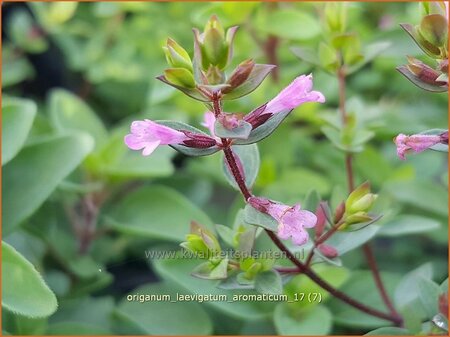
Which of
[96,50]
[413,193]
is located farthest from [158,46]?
[413,193]

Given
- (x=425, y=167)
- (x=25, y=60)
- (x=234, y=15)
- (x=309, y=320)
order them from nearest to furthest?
1. (x=309, y=320)
2. (x=234, y=15)
3. (x=425, y=167)
4. (x=25, y=60)

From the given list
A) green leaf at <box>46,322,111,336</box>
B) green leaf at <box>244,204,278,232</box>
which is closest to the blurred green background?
green leaf at <box>46,322,111,336</box>

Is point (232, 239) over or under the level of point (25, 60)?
over

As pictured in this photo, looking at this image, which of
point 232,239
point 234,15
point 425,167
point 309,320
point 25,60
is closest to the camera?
point 232,239

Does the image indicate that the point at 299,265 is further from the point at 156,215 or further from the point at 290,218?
the point at 156,215

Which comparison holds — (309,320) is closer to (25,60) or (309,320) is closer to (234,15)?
(234,15)

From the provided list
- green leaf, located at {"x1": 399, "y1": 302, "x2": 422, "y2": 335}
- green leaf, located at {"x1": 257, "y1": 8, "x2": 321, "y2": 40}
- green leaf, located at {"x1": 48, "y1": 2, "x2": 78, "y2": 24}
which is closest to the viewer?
green leaf, located at {"x1": 399, "y1": 302, "x2": 422, "y2": 335}

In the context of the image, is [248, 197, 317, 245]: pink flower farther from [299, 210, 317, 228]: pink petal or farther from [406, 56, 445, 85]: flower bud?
[406, 56, 445, 85]: flower bud
